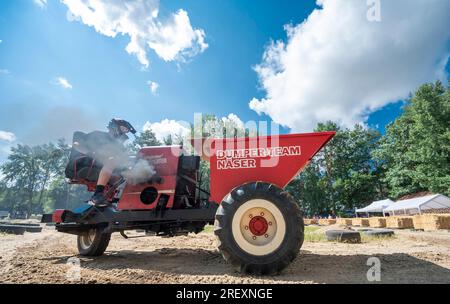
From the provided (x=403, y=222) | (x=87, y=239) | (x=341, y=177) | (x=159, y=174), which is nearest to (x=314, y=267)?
(x=159, y=174)

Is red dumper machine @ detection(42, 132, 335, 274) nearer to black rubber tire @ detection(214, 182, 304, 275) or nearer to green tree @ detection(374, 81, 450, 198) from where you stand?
black rubber tire @ detection(214, 182, 304, 275)

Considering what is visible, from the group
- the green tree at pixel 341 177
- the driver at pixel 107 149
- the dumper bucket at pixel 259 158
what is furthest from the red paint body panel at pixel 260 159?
the green tree at pixel 341 177

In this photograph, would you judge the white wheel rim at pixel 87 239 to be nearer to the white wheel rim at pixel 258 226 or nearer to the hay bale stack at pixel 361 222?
the white wheel rim at pixel 258 226

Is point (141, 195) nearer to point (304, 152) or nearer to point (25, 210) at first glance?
point (304, 152)

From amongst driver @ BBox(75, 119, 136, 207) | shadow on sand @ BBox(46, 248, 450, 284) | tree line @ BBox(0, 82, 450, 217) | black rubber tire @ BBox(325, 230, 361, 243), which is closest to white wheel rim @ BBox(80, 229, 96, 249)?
shadow on sand @ BBox(46, 248, 450, 284)

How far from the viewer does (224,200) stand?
3943 mm

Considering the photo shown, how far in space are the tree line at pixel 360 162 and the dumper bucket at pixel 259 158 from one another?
16.4m

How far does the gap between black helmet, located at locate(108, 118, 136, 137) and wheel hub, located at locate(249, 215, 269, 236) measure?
370cm

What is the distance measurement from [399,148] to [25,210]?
4418 inches

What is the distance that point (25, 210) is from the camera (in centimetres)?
9119

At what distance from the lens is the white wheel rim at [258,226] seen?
12.3ft

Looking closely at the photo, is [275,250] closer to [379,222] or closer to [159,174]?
[159,174]

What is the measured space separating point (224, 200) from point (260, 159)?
942 millimetres
